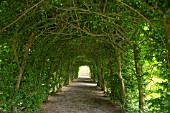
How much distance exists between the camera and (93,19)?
469 cm

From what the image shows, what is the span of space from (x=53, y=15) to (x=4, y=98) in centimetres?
228

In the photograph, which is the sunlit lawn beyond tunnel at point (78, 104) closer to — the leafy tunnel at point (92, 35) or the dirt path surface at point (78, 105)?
the dirt path surface at point (78, 105)

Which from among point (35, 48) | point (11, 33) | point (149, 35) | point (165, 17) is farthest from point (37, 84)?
point (165, 17)

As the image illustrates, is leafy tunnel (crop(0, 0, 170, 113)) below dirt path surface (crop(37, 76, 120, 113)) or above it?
above

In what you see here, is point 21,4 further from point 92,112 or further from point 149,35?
point 92,112

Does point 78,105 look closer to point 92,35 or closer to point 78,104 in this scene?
point 78,104

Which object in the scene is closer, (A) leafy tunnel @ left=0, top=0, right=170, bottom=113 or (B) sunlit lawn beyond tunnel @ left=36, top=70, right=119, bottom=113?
(A) leafy tunnel @ left=0, top=0, right=170, bottom=113

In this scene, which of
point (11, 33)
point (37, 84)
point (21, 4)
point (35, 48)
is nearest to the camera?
point (21, 4)

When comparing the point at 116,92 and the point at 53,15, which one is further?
the point at 116,92

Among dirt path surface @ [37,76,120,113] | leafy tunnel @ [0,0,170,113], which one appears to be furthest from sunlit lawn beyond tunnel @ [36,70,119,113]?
leafy tunnel @ [0,0,170,113]

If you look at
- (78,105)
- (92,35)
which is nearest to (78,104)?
(78,105)

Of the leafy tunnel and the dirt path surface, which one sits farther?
the dirt path surface

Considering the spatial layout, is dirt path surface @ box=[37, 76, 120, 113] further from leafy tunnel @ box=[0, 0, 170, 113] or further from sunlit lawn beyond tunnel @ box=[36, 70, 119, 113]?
leafy tunnel @ box=[0, 0, 170, 113]

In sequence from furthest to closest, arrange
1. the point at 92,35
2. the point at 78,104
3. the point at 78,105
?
the point at 78,104
the point at 78,105
the point at 92,35
